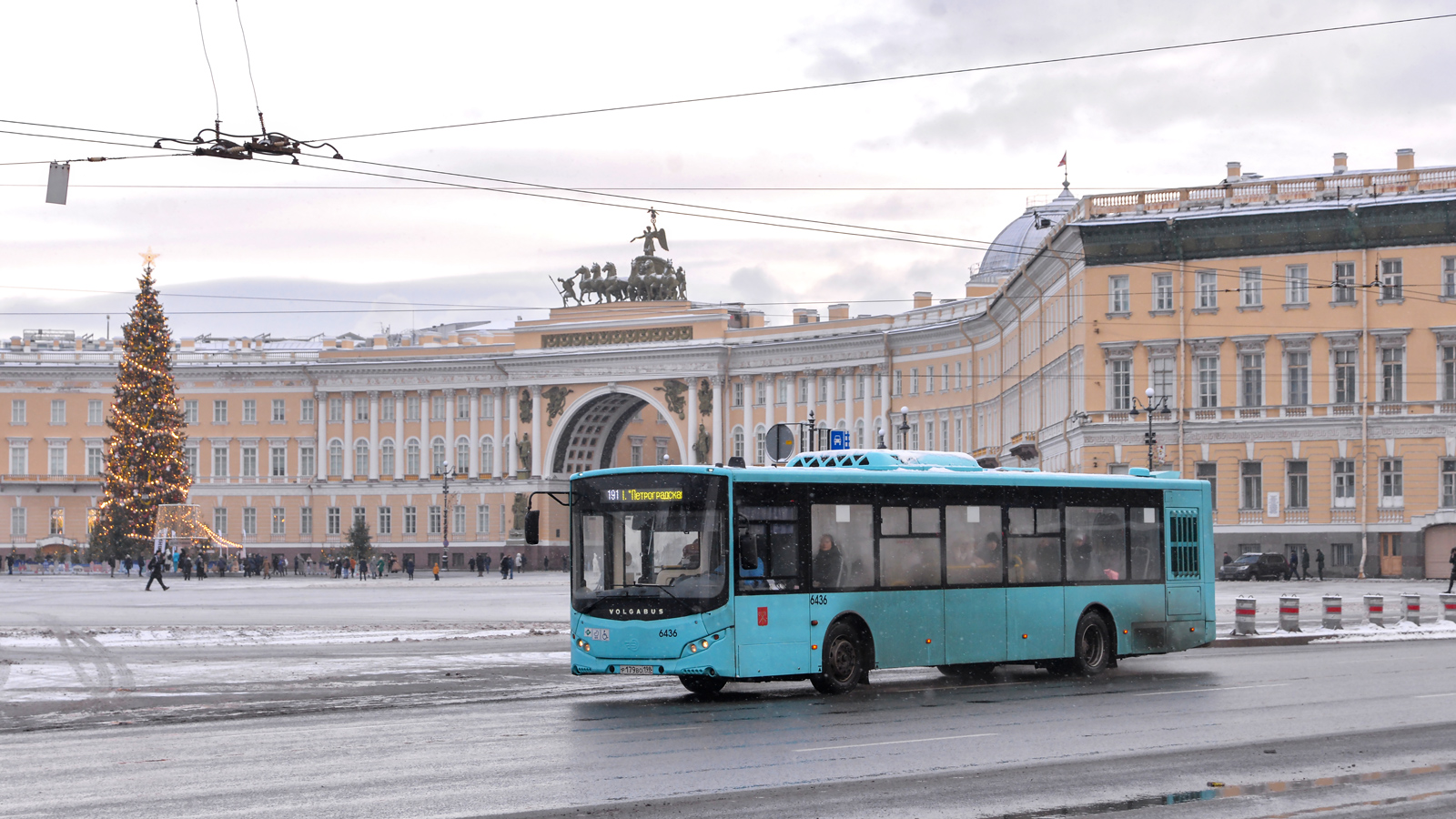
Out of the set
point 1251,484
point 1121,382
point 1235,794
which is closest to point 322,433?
point 1121,382

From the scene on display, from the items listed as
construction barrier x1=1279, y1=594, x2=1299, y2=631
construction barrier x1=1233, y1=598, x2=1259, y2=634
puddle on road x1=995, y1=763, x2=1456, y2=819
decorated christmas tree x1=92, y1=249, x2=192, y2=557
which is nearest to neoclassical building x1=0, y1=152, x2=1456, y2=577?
construction barrier x1=1233, y1=598, x2=1259, y2=634

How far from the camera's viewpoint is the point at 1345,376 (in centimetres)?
6109

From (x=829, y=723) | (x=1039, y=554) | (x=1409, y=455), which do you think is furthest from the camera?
(x=1409, y=455)

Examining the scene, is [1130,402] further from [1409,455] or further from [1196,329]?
[1409,455]

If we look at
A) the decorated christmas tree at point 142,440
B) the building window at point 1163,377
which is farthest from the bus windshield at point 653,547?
the decorated christmas tree at point 142,440

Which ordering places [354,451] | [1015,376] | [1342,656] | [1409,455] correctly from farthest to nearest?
[354,451] → [1015,376] → [1409,455] → [1342,656]

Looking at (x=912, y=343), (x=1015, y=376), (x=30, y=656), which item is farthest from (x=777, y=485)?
(x=912, y=343)

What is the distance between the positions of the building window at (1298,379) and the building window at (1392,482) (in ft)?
11.5

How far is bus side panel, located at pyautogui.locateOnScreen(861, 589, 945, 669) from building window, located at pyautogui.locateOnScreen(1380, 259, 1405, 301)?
4415 centimetres

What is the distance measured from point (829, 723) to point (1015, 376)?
62840 mm

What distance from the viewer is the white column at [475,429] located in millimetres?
111688

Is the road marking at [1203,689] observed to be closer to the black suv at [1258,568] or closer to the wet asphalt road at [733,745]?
the wet asphalt road at [733,745]

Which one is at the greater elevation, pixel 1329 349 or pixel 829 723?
pixel 1329 349

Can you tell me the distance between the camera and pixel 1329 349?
200 feet
